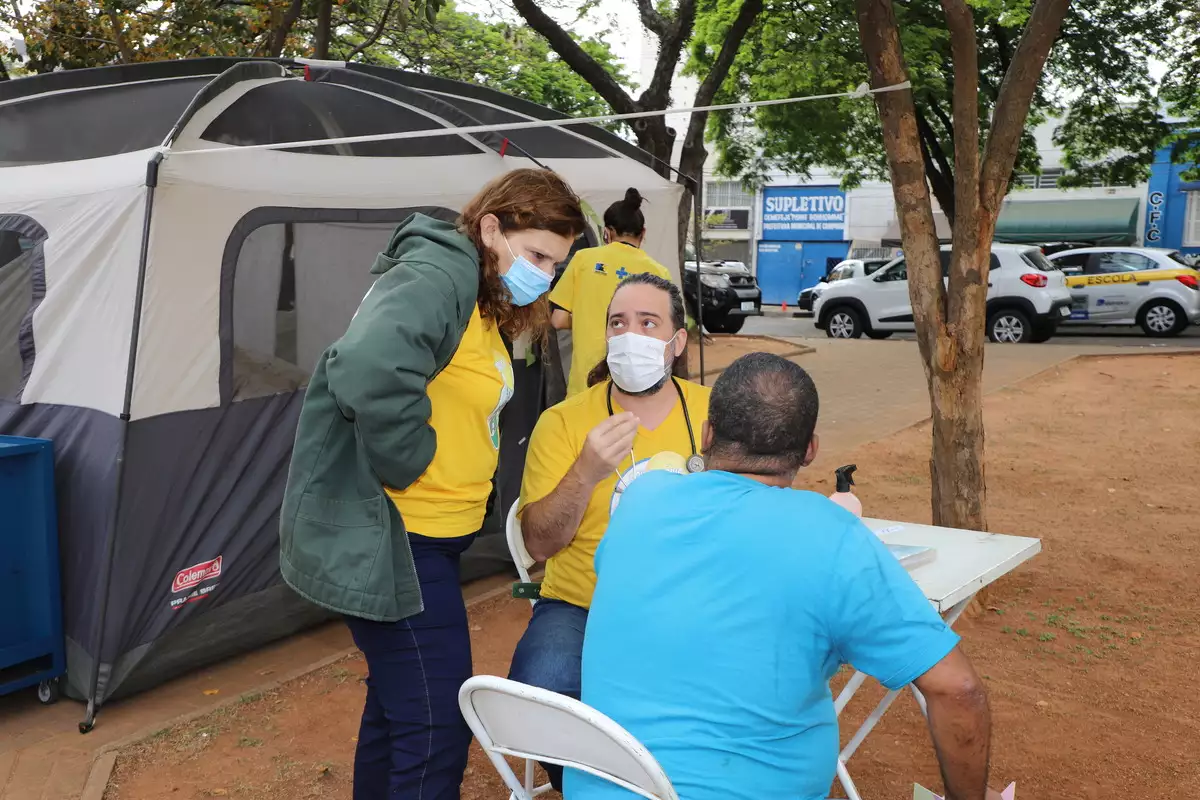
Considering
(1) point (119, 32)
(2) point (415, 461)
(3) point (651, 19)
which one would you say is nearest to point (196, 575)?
(2) point (415, 461)

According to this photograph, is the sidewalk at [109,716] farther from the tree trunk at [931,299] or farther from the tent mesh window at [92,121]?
the tree trunk at [931,299]

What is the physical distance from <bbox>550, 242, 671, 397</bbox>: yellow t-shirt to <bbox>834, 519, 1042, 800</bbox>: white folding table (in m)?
2.22

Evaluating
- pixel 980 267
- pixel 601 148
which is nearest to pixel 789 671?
pixel 980 267

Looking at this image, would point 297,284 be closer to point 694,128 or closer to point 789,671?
point 789,671

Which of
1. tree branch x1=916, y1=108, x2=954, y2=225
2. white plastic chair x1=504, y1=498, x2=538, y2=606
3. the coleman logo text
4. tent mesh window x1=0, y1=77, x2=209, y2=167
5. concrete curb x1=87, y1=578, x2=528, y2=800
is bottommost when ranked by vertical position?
concrete curb x1=87, y1=578, x2=528, y2=800

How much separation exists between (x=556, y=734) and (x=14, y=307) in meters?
→ 3.57

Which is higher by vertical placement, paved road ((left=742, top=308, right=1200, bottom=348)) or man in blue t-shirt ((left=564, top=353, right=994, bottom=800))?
man in blue t-shirt ((left=564, top=353, right=994, bottom=800))

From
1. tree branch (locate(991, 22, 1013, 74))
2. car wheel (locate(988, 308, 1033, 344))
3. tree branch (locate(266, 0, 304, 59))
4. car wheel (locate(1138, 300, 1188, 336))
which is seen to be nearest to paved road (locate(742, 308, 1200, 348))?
car wheel (locate(1138, 300, 1188, 336))

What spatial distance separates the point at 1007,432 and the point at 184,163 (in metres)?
7.39

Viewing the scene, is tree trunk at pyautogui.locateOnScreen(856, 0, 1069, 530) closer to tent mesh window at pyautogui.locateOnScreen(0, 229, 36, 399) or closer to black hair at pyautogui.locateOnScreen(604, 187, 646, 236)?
black hair at pyautogui.locateOnScreen(604, 187, 646, 236)

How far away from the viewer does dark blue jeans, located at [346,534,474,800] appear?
2277 millimetres

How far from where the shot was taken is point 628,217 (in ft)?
17.3

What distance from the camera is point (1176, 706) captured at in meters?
3.87

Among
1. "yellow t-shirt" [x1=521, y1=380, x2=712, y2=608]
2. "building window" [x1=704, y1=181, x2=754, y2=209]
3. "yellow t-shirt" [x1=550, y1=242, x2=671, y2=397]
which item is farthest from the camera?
"building window" [x1=704, y1=181, x2=754, y2=209]
